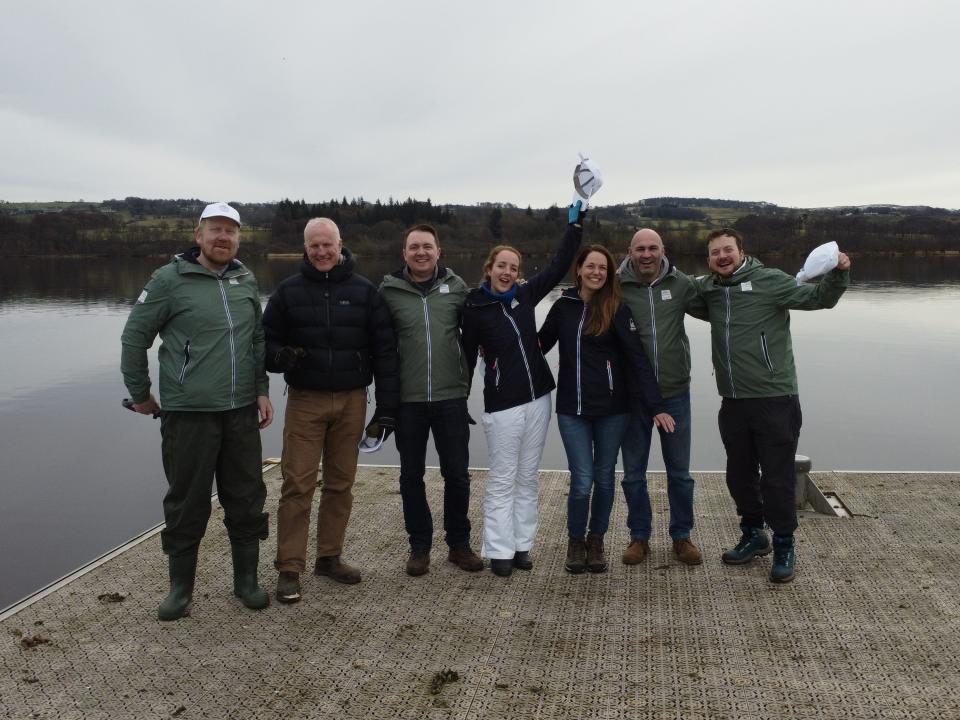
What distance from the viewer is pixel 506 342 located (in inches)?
140

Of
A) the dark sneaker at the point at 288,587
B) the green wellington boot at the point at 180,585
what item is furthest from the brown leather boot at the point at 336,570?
the green wellington boot at the point at 180,585

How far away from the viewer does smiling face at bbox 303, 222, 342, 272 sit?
11.0 ft

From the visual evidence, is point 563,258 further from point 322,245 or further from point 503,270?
point 322,245

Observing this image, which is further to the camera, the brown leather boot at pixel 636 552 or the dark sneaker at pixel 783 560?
the brown leather boot at pixel 636 552

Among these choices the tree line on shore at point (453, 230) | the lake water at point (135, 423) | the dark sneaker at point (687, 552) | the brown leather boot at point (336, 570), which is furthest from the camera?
the tree line on shore at point (453, 230)

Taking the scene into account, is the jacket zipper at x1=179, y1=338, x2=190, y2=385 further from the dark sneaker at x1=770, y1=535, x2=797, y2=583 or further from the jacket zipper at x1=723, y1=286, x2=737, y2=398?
the dark sneaker at x1=770, y1=535, x2=797, y2=583

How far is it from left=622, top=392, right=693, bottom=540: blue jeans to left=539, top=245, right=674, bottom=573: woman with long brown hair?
9cm

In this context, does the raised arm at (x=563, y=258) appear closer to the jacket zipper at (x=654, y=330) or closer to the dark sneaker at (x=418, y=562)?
the jacket zipper at (x=654, y=330)

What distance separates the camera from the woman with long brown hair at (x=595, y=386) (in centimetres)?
352

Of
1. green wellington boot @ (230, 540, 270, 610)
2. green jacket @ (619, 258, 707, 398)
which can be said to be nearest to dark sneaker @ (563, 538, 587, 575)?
green jacket @ (619, 258, 707, 398)

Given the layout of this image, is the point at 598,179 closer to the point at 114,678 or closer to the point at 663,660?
the point at 663,660

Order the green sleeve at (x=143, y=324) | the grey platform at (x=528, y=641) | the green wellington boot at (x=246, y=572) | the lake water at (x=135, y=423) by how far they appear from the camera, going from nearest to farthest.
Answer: the grey platform at (x=528, y=641) → the green sleeve at (x=143, y=324) → the green wellington boot at (x=246, y=572) → the lake water at (x=135, y=423)

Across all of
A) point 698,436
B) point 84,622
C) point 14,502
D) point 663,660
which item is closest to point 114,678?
point 84,622

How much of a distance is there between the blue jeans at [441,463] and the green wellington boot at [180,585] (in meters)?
1.04
